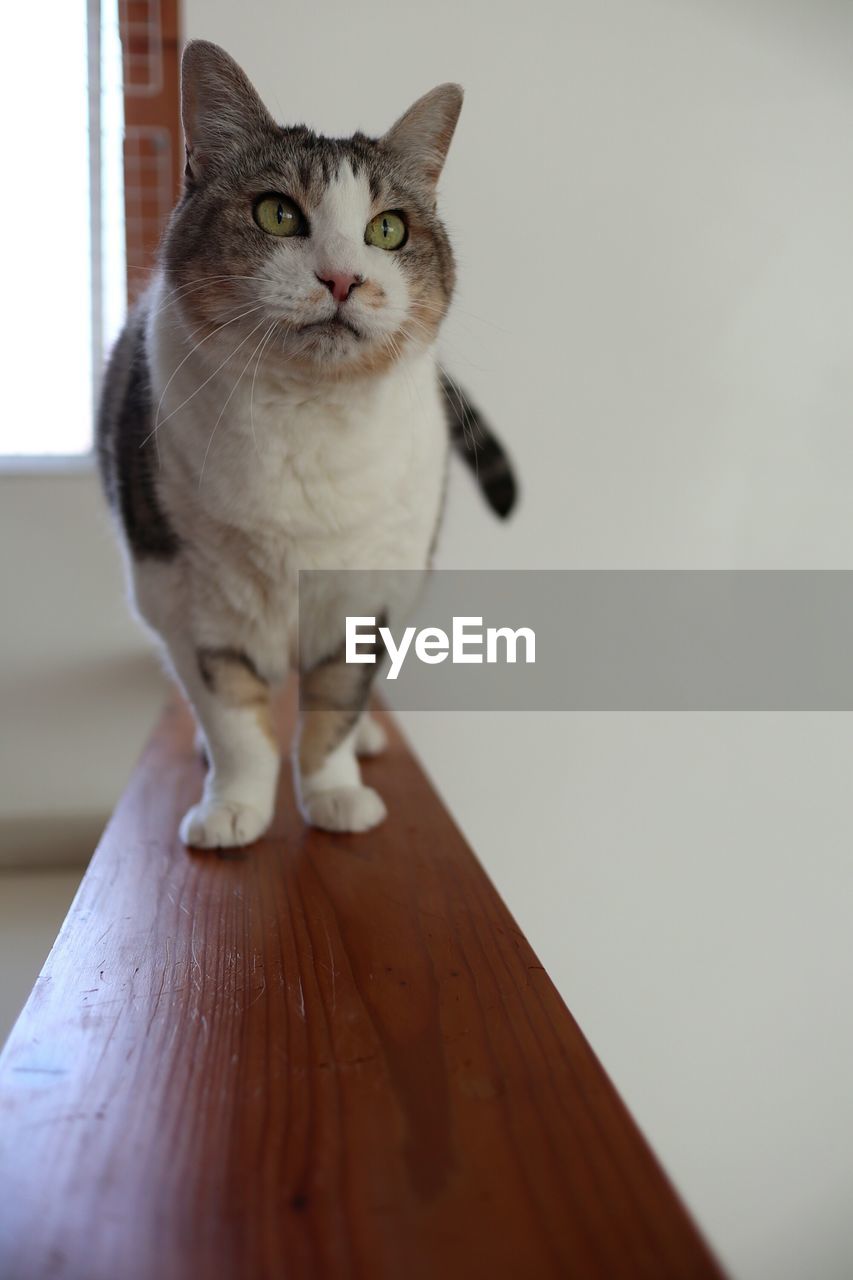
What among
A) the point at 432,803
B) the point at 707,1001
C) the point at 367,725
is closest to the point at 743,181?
the point at 367,725

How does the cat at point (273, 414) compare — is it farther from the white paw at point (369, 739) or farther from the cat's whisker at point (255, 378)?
the white paw at point (369, 739)

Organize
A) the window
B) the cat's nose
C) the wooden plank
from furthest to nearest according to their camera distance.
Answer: the window
the cat's nose
the wooden plank

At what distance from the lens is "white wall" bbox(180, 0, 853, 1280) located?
5.67 ft

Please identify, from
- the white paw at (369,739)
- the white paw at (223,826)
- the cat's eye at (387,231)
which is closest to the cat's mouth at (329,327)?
the cat's eye at (387,231)

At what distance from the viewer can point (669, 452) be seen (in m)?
1.90

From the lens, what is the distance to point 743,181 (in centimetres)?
184

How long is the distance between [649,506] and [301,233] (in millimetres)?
1184

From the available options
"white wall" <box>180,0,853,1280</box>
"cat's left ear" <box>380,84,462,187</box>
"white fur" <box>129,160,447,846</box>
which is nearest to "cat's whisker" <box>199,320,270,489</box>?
"white fur" <box>129,160,447,846</box>

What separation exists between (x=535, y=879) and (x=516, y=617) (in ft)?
1.66

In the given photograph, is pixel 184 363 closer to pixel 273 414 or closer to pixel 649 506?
pixel 273 414

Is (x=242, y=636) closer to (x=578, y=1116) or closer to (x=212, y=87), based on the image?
(x=212, y=87)

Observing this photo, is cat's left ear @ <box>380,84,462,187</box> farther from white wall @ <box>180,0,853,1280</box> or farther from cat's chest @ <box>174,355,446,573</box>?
white wall @ <box>180,0,853,1280</box>

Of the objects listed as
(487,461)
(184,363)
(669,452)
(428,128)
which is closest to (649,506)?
(669,452)

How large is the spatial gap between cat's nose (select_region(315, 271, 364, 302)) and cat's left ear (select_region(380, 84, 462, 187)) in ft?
0.71
